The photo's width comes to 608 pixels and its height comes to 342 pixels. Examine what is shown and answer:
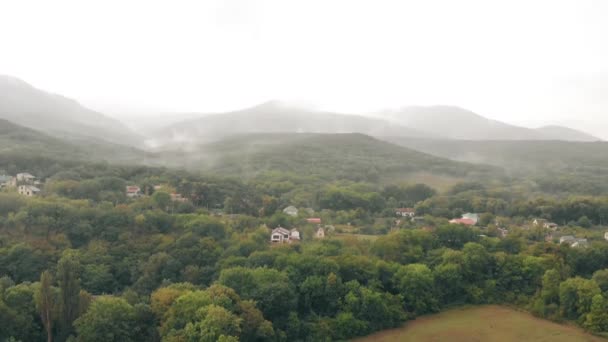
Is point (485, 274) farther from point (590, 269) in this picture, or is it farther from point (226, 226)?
point (226, 226)

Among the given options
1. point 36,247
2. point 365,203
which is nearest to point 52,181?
point 36,247

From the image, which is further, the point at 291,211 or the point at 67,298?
the point at 291,211

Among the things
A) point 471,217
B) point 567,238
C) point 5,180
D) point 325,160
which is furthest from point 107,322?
point 325,160

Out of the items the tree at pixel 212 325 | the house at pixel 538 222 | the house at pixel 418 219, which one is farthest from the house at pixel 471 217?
the tree at pixel 212 325

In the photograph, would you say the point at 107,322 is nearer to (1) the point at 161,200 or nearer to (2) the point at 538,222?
(1) the point at 161,200

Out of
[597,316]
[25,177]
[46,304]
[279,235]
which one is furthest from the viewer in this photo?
[25,177]

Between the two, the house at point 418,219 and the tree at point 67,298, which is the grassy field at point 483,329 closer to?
the tree at point 67,298
